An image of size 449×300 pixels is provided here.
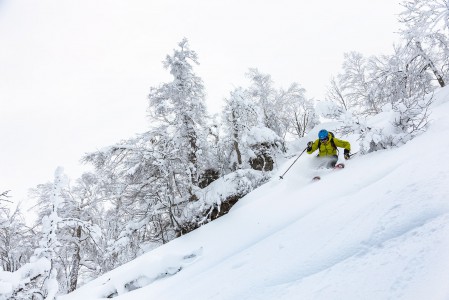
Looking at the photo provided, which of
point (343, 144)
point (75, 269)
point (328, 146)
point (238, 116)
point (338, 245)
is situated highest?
point (238, 116)

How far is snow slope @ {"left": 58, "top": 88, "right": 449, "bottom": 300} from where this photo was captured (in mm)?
2303

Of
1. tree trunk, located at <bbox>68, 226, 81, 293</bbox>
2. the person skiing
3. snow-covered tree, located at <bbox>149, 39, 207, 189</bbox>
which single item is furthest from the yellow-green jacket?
tree trunk, located at <bbox>68, 226, 81, 293</bbox>

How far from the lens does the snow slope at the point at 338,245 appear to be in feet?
7.55

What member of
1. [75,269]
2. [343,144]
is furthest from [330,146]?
[75,269]

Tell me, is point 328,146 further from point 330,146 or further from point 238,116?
point 238,116

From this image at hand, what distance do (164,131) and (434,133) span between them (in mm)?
9645

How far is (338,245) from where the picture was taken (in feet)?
9.97

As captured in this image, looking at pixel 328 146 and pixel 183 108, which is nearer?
pixel 328 146

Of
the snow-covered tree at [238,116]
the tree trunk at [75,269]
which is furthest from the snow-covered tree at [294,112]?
the tree trunk at [75,269]

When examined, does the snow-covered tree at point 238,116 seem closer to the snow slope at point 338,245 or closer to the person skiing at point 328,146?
the person skiing at point 328,146

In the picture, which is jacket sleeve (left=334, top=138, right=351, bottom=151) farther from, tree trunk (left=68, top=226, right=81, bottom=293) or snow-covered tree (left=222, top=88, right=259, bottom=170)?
tree trunk (left=68, top=226, right=81, bottom=293)

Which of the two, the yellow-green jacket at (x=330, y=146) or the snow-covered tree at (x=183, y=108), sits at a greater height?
the snow-covered tree at (x=183, y=108)

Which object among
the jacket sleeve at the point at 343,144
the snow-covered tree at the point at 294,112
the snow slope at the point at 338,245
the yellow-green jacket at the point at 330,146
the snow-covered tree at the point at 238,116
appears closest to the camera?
the snow slope at the point at 338,245

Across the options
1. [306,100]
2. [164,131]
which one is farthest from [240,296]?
[306,100]
